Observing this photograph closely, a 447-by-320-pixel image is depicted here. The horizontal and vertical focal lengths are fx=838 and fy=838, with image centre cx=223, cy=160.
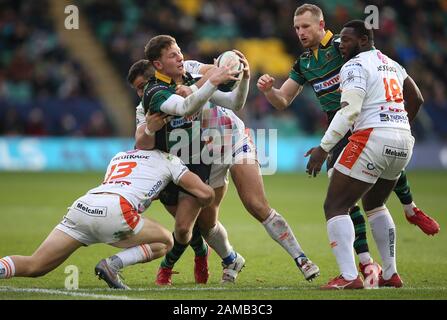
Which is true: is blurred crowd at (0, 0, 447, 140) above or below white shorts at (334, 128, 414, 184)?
above

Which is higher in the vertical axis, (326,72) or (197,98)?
(326,72)

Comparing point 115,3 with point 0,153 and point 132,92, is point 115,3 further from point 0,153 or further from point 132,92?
point 0,153

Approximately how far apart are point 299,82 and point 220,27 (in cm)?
1901

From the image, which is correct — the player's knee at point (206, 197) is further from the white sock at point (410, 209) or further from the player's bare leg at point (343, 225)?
the white sock at point (410, 209)

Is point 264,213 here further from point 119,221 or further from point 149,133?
point 119,221

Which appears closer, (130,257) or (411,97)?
(130,257)

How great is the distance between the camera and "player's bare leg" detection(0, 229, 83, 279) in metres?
7.24

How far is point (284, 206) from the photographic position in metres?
16.0

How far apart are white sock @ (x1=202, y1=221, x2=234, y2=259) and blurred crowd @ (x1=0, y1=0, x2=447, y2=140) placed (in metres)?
15.2

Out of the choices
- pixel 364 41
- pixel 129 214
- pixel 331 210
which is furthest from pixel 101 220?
pixel 364 41

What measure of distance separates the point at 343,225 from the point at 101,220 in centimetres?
213

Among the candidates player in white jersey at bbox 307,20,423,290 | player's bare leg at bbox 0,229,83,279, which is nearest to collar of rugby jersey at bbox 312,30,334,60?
player in white jersey at bbox 307,20,423,290

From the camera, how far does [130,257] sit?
750cm

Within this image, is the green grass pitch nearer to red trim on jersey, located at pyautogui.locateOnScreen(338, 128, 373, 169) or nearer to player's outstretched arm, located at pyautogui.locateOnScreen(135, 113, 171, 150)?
red trim on jersey, located at pyautogui.locateOnScreen(338, 128, 373, 169)
